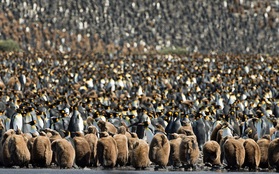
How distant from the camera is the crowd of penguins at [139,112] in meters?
20.9

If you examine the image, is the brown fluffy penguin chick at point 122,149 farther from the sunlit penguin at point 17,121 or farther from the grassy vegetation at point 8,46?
the grassy vegetation at point 8,46

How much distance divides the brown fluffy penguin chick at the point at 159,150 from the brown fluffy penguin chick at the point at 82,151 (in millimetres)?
1462

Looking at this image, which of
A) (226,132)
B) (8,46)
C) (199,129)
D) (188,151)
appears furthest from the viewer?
(8,46)

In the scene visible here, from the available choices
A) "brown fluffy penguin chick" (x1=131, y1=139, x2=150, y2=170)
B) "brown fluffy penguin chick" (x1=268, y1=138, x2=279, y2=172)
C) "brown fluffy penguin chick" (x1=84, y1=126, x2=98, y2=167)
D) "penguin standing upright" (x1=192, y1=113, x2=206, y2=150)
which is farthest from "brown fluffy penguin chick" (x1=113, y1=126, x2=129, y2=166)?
"penguin standing upright" (x1=192, y1=113, x2=206, y2=150)

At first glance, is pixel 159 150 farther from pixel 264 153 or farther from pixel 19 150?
pixel 19 150

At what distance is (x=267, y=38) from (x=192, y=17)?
6764 millimetres

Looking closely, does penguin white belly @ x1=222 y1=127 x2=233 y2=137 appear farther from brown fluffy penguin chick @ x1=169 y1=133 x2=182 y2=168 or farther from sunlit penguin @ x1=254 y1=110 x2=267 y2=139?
sunlit penguin @ x1=254 y1=110 x2=267 y2=139

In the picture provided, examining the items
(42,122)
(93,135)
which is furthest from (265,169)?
(42,122)

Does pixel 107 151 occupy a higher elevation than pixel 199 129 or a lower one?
lower

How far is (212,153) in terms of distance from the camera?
2138 cm

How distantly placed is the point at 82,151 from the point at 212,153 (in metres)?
3.05

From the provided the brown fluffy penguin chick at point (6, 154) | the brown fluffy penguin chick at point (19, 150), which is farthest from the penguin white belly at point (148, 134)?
the brown fluffy penguin chick at point (6, 154)

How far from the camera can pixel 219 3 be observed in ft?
256

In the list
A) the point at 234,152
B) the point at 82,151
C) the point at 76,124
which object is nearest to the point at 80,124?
the point at 76,124
